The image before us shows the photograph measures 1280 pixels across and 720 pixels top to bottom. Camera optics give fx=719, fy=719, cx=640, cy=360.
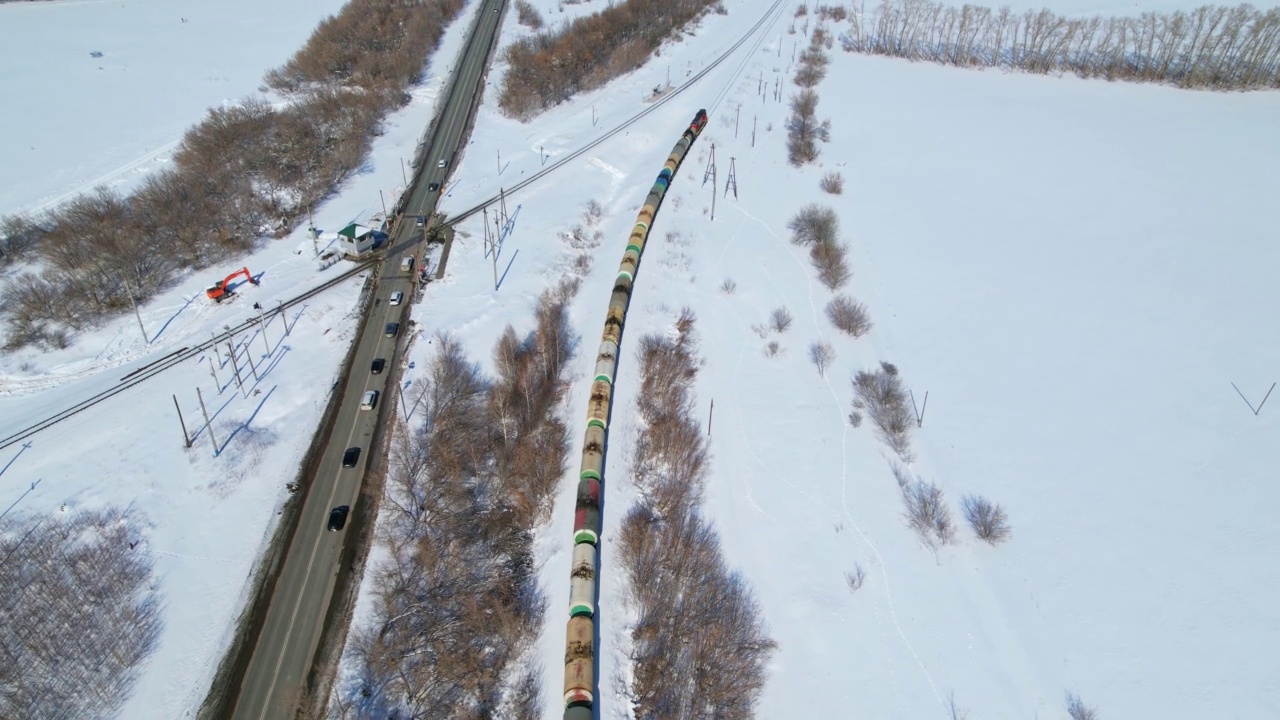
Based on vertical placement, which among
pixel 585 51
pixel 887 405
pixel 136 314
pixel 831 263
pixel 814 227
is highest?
pixel 585 51

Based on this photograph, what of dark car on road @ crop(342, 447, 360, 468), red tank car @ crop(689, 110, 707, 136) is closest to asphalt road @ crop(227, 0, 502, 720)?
dark car on road @ crop(342, 447, 360, 468)

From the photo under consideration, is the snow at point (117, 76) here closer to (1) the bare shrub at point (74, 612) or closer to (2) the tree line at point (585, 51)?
(2) the tree line at point (585, 51)

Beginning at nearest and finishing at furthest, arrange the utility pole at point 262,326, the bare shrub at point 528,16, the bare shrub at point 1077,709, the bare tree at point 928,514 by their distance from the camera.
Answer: the bare shrub at point 1077,709, the bare tree at point 928,514, the utility pole at point 262,326, the bare shrub at point 528,16

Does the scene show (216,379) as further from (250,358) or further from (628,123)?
(628,123)

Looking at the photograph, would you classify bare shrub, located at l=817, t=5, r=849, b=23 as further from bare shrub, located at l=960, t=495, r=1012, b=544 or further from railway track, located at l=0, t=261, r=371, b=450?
bare shrub, located at l=960, t=495, r=1012, b=544

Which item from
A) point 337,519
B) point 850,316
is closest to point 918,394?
point 850,316

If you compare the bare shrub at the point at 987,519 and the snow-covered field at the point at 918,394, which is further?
the bare shrub at the point at 987,519

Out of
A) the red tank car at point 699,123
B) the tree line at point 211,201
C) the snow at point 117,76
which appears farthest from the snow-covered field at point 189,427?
the red tank car at point 699,123
